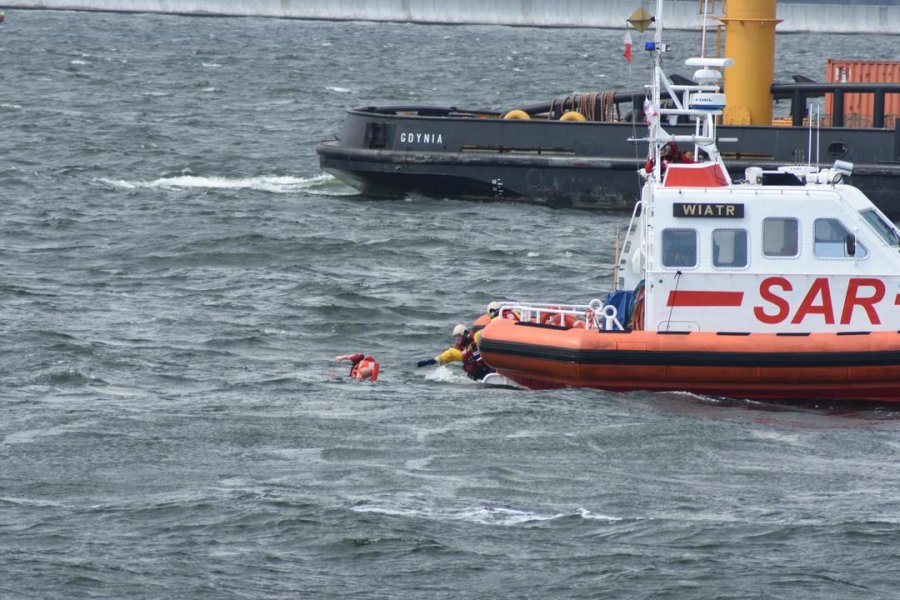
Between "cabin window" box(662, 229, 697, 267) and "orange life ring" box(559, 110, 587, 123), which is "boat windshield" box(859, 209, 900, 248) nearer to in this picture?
"cabin window" box(662, 229, 697, 267)

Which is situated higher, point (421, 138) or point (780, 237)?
point (421, 138)

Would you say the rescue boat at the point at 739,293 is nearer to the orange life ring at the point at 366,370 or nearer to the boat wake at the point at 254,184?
the orange life ring at the point at 366,370

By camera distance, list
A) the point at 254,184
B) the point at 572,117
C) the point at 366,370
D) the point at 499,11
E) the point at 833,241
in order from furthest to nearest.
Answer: the point at 499,11
the point at 254,184
the point at 572,117
the point at 366,370
the point at 833,241

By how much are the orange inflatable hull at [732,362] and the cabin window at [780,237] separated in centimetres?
90

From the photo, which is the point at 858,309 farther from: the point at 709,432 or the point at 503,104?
the point at 503,104

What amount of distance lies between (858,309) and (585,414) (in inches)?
119

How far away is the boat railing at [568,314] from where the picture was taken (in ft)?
55.8

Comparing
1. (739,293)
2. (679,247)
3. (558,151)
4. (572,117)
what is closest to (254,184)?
(558,151)

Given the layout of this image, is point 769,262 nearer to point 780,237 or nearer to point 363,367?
point 780,237

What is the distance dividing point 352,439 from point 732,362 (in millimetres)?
3882

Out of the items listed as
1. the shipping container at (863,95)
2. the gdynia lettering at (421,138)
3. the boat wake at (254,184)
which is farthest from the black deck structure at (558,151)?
the boat wake at (254,184)

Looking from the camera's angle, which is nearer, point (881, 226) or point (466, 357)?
point (881, 226)

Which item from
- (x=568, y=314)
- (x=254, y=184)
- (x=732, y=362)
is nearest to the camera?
(x=732, y=362)

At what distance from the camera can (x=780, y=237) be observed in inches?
649
